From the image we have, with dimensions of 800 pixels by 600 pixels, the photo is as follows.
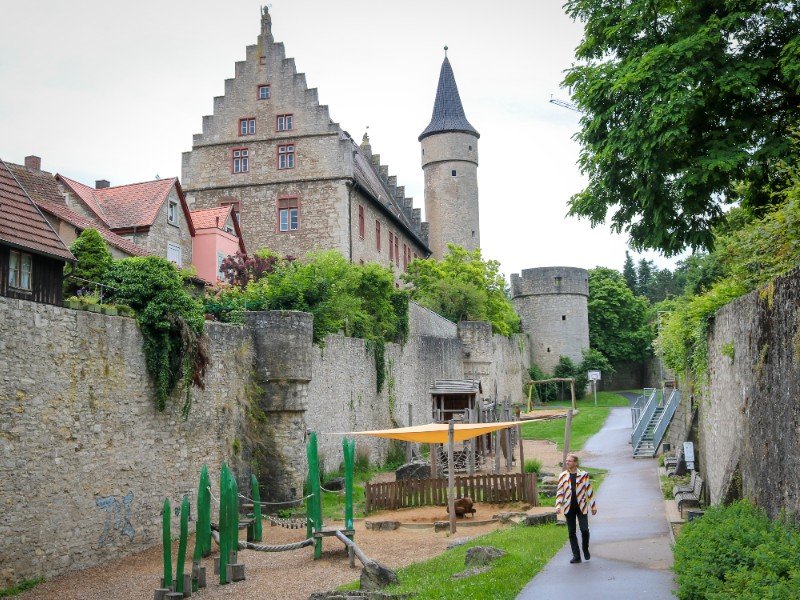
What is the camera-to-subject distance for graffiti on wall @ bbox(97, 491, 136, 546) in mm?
15383

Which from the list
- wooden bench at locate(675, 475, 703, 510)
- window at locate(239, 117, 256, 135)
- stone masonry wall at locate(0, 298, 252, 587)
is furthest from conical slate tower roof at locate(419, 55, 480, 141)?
wooden bench at locate(675, 475, 703, 510)

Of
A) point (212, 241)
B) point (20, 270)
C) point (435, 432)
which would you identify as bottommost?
point (435, 432)

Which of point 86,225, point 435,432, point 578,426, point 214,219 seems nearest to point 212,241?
point 214,219

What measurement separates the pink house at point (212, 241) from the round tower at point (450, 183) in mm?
20281

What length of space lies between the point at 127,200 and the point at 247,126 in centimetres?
957

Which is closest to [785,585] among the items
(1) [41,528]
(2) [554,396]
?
(1) [41,528]

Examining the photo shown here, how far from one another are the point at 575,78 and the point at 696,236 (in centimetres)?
368

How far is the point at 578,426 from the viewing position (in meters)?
41.2

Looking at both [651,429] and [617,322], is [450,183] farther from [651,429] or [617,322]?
[651,429]

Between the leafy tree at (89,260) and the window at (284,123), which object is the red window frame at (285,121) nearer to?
the window at (284,123)

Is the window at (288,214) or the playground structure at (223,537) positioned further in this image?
the window at (288,214)

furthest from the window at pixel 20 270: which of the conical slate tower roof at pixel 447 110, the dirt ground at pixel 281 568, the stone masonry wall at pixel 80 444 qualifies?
the conical slate tower roof at pixel 447 110

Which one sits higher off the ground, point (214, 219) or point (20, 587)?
point (214, 219)

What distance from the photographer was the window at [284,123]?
38875 millimetres
